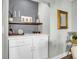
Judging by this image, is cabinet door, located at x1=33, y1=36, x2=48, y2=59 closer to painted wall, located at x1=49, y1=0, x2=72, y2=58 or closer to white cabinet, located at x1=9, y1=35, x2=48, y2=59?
white cabinet, located at x1=9, y1=35, x2=48, y2=59

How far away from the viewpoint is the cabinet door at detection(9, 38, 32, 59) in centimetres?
295

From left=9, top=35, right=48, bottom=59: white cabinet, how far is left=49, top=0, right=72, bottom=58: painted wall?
41 centimetres

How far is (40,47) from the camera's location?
3.84 meters

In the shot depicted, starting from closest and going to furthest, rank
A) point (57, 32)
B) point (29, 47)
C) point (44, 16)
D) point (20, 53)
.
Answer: point (20, 53)
point (29, 47)
point (44, 16)
point (57, 32)

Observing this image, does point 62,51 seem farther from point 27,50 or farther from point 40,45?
point 27,50

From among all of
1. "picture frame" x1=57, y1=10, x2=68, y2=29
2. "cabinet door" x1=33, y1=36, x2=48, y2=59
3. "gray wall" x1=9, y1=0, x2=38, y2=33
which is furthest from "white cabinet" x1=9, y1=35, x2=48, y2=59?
"picture frame" x1=57, y1=10, x2=68, y2=29

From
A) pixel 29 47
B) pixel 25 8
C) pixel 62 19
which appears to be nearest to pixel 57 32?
pixel 62 19

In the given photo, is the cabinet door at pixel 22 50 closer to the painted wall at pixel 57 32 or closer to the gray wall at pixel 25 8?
the gray wall at pixel 25 8

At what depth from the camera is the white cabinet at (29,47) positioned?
298 centimetres

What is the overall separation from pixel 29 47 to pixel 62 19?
2232 millimetres

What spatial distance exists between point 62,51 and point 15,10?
96.5 inches

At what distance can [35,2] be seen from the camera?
4293 mm

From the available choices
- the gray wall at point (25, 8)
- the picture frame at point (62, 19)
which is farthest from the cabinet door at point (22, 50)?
the picture frame at point (62, 19)

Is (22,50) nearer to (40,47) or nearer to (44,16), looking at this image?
(40,47)
